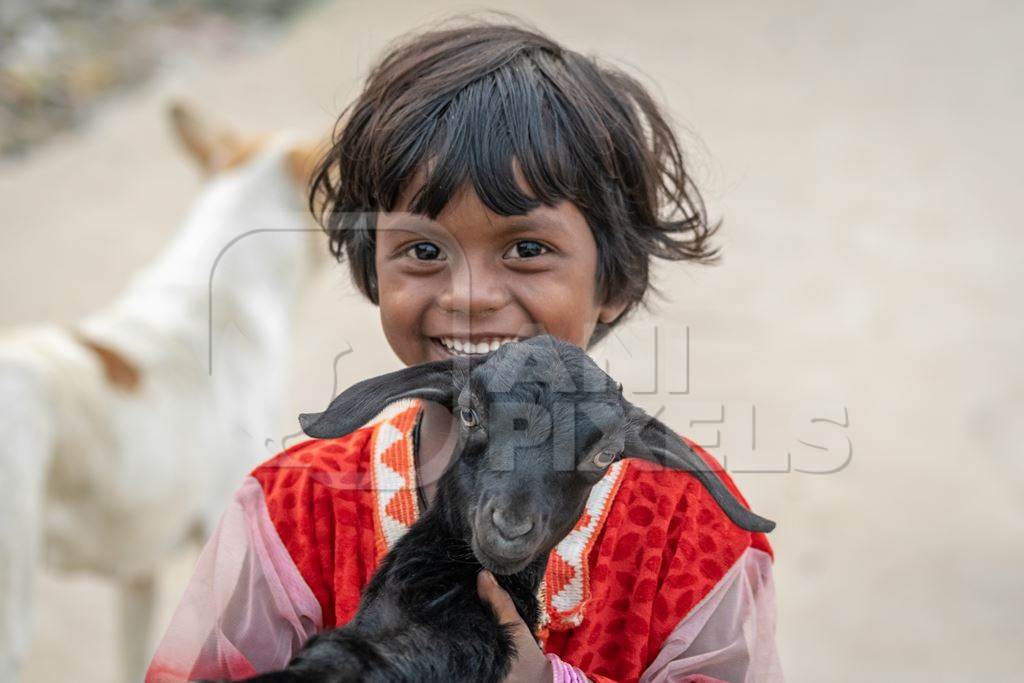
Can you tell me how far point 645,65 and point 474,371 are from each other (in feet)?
24.2

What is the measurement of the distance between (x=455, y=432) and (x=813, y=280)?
5293 mm

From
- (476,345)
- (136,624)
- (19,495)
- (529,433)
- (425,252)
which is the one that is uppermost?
(425,252)

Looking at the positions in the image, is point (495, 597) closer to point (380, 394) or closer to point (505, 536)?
point (505, 536)

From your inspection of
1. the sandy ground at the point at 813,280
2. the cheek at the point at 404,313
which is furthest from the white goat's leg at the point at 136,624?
the cheek at the point at 404,313

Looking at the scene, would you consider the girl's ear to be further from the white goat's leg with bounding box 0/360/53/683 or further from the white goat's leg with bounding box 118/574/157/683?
the white goat's leg with bounding box 118/574/157/683

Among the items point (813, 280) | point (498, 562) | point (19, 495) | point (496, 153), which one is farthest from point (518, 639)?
point (813, 280)

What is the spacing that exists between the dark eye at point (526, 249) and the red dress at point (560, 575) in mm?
304

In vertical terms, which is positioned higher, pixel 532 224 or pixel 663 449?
pixel 532 224

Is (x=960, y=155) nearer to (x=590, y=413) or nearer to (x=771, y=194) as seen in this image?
(x=771, y=194)

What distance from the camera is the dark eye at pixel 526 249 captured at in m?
1.65

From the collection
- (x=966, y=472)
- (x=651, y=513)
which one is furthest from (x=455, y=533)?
(x=966, y=472)

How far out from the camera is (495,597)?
143 centimetres

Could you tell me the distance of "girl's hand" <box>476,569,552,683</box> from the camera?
1423mm

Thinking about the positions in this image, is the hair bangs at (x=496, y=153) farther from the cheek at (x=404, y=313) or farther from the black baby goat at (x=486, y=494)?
the black baby goat at (x=486, y=494)
